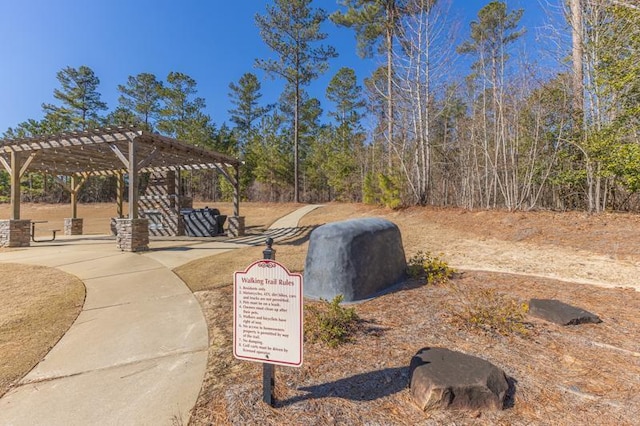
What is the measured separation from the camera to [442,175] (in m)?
17.5

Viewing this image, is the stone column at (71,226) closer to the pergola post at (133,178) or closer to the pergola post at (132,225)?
the pergola post at (132,225)

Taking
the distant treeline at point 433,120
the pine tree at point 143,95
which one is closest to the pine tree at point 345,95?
the distant treeline at point 433,120

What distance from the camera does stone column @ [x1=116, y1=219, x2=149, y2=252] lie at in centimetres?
861

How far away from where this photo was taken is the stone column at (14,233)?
Answer: 9.88 metres

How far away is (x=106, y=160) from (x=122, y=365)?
44.2ft

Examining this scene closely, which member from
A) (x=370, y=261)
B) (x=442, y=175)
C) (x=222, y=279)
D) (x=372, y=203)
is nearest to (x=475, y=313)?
(x=370, y=261)

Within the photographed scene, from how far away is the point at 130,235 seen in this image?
A: 8.59 metres

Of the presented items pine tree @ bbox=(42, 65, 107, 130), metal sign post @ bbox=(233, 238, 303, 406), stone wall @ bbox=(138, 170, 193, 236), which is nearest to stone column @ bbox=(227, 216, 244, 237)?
stone wall @ bbox=(138, 170, 193, 236)

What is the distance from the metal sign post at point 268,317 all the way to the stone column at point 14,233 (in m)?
13.0

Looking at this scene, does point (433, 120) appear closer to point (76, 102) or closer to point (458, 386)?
point (458, 386)

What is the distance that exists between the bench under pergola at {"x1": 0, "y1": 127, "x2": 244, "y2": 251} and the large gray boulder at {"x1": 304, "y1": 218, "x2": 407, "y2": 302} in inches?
280

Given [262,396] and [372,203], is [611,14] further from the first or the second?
[262,396]

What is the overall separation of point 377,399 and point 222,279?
418 centimetres

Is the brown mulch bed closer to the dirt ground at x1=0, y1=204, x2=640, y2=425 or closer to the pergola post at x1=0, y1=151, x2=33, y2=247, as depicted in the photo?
the dirt ground at x1=0, y1=204, x2=640, y2=425
